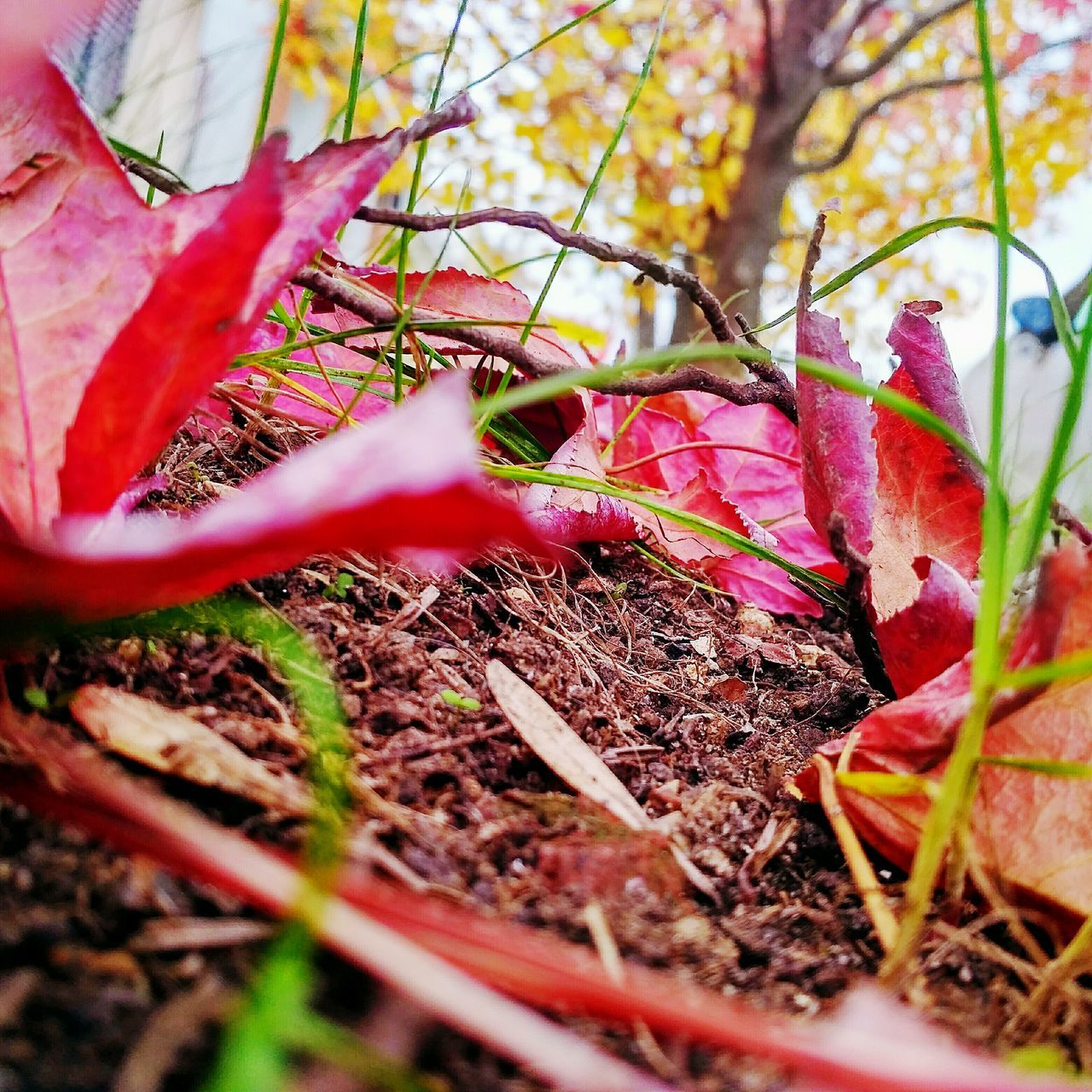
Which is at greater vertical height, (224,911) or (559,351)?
(559,351)

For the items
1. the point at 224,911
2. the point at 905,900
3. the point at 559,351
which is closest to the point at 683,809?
the point at 905,900

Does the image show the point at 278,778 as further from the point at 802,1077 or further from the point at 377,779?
the point at 802,1077

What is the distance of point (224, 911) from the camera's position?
20 centimetres

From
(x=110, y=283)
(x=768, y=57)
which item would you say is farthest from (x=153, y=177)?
(x=768, y=57)

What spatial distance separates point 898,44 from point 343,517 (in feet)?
10.9

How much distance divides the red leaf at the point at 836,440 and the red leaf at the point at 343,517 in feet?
0.91

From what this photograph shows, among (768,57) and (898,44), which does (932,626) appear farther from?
(898,44)

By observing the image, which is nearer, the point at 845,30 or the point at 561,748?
the point at 561,748

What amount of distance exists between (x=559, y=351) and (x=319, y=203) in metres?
0.33

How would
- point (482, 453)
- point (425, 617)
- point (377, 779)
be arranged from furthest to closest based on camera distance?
point (482, 453) < point (425, 617) < point (377, 779)

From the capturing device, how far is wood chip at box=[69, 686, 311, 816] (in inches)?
9.5

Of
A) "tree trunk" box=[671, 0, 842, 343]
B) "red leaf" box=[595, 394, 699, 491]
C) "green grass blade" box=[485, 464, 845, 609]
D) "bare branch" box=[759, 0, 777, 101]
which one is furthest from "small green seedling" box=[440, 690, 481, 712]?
"bare branch" box=[759, 0, 777, 101]

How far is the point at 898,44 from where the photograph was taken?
2.71m

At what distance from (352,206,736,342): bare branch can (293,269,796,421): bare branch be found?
41 mm
